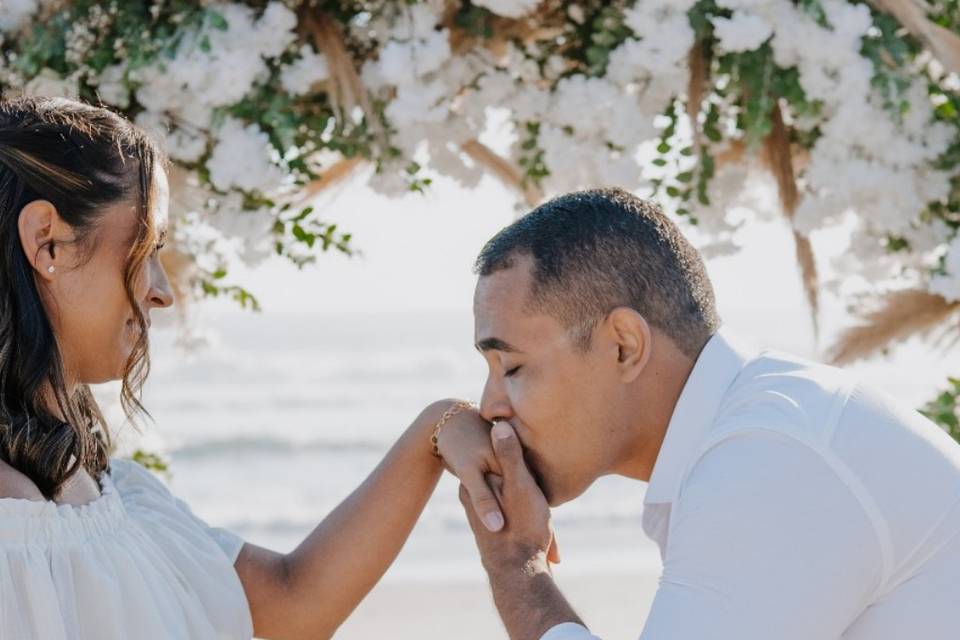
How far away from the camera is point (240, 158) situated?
10.0 ft

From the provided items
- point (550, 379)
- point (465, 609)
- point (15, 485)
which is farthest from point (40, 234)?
point (465, 609)

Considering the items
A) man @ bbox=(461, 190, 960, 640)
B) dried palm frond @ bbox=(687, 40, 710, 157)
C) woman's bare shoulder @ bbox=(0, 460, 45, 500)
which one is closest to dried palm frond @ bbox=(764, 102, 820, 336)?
dried palm frond @ bbox=(687, 40, 710, 157)

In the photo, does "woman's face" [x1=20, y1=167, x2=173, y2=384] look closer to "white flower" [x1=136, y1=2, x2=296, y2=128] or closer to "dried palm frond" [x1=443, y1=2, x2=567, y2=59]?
"white flower" [x1=136, y1=2, x2=296, y2=128]

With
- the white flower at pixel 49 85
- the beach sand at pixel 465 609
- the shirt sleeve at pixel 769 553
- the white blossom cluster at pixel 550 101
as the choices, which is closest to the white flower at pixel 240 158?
the white blossom cluster at pixel 550 101

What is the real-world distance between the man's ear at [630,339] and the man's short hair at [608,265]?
0.03 metres

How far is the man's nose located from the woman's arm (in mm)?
82

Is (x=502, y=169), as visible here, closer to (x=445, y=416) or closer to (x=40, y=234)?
(x=445, y=416)

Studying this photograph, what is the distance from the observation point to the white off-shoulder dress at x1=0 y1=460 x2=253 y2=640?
2148 mm

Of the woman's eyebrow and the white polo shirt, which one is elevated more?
the woman's eyebrow

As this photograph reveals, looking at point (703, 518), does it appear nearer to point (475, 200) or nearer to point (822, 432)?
point (822, 432)

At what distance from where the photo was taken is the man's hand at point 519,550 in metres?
2.15

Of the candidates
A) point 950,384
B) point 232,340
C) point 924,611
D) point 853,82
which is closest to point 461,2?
point 853,82

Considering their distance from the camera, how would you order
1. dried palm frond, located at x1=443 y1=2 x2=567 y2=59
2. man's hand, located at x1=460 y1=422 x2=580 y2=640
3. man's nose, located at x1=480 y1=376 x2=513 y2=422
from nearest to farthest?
1. man's hand, located at x1=460 y1=422 x2=580 y2=640
2. man's nose, located at x1=480 y1=376 x2=513 y2=422
3. dried palm frond, located at x1=443 y1=2 x2=567 y2=59

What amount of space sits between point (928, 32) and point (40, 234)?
6.21 feet
